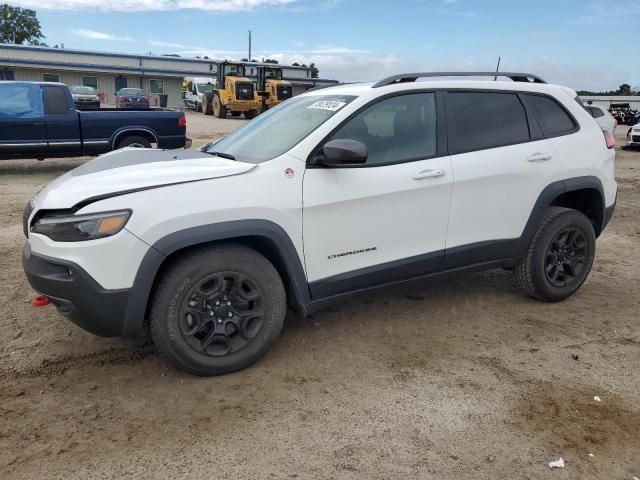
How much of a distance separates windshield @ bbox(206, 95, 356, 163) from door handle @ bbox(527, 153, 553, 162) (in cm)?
152

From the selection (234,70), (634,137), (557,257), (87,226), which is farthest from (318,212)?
(234,70)

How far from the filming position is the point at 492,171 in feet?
12.7

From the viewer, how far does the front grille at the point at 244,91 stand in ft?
89.7

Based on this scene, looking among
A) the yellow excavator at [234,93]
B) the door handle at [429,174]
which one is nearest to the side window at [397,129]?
the door handle at [429,174]

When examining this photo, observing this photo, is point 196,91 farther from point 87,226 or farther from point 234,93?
point 87,226

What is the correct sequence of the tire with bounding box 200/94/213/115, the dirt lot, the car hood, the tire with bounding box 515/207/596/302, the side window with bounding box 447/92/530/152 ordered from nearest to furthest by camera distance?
the dirt lot, the car hood, the side window with bounding box 447/92/530/152, the tire with bounding box 515/207/596/302, the tire with bounding box 200/94/213/115

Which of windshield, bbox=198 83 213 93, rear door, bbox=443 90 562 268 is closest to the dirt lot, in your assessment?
rear door, bbox=443 90 562 268

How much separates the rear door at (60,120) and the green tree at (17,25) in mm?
73292

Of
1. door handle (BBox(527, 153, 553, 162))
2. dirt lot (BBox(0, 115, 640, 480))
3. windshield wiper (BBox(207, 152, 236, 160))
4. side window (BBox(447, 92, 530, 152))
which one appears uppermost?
side window (BBox(447, 92, 530, 152))

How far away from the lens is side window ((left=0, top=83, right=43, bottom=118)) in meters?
9.86

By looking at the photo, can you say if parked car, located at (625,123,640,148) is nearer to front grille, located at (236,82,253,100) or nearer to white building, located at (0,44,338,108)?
front grille, located at (236,82,253,100)

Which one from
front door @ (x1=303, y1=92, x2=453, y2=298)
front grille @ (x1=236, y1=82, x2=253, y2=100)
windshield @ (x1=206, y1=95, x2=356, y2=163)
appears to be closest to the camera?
front door @ (x1=303, y1=92, x2=453, y2=298)

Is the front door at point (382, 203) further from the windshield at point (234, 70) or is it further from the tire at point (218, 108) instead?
the windshield at point (234, 70)

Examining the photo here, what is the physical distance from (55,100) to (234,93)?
1780 cm
